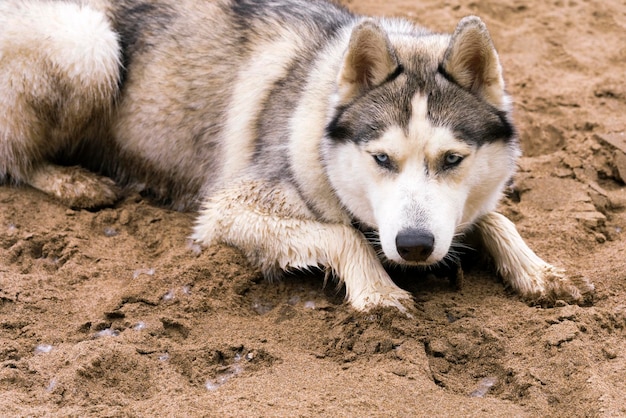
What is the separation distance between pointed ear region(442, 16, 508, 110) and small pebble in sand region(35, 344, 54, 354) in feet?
7.76

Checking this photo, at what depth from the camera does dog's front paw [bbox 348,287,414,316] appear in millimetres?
3990

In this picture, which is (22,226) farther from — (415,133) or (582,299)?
(582,299)

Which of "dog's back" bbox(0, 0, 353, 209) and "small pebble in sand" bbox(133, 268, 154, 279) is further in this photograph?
"dog's back" bbox(0, 0, 353, 209)

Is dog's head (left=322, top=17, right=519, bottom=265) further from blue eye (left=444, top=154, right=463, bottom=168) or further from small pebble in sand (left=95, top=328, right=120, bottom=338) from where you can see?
small pebble in sand (left=95, top=328, right=120, bottom=338)

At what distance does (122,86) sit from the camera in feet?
16.8

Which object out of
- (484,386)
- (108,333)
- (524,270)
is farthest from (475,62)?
(108,333)

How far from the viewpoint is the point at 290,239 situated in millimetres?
4352

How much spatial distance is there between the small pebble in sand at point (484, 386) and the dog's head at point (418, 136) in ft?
1.94

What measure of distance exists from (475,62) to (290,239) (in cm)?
138

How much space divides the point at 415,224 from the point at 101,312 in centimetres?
170

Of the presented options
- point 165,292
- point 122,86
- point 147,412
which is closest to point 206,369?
point 147,412

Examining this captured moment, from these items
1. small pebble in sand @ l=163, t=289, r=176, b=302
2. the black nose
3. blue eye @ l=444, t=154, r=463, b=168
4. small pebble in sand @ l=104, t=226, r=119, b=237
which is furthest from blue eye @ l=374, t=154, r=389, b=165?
small pebble in sand @ l=104, t=226, r=119, b=237

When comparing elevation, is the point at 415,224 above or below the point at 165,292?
above

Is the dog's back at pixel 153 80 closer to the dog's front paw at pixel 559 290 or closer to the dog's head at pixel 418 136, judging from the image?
the dog's head at pixel 418 136
